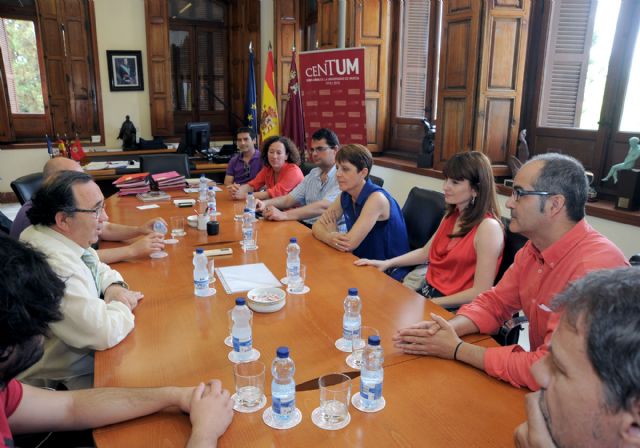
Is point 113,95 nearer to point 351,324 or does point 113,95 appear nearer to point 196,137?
point 196,137

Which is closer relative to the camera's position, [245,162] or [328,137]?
[328,137]

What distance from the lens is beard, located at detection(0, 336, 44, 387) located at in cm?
91

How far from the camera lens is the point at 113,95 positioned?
7398mm

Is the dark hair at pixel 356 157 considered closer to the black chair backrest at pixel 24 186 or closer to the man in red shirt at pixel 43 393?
the man in red shirt at pixel 43 393

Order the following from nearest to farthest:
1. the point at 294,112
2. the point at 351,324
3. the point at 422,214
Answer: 1. the point at 351,324
2. the point at 422,214
3. the point at 294,112

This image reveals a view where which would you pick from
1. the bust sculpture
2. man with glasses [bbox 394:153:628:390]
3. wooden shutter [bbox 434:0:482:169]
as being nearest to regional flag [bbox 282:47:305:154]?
wooden shutter [bbox 434:0:482:169]

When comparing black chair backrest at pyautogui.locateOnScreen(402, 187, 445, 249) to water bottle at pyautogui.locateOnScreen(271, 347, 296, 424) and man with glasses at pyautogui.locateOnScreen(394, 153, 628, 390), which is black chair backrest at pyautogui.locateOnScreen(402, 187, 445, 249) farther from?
water bottle at pyautogui.locateOnScreen(271, 347, 296, 424)

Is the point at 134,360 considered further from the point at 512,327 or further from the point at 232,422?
the point at 512,327

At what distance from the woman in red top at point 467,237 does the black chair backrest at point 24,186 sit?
2439mm

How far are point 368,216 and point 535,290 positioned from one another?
1097mm

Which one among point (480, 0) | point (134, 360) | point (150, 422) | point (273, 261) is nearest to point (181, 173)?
point (273, 261)

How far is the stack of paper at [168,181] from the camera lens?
4.22 m

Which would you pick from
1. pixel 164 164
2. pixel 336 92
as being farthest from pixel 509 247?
pixel 164 164

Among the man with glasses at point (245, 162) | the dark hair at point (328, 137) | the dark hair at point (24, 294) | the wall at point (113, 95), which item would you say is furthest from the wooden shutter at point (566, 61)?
the wall at point (113, 95)
